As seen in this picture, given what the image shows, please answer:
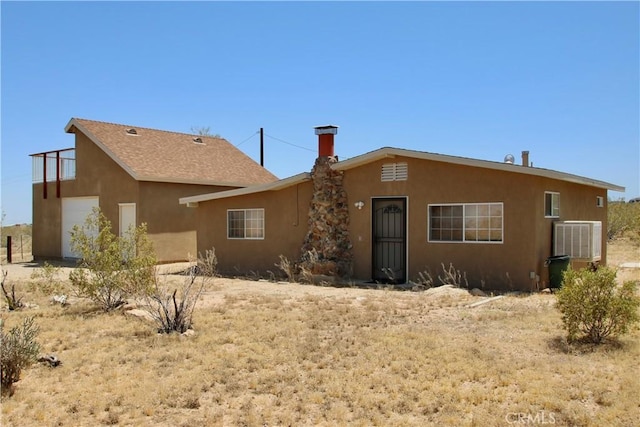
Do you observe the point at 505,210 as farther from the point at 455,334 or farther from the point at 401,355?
the point at 401,355

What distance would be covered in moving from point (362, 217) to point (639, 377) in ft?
32.3

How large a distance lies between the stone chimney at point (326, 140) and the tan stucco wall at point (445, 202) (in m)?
0.92

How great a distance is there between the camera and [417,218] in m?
14.5

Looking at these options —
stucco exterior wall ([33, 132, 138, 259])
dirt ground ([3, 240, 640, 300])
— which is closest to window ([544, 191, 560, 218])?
dirt ground ([3, 240, 640, 300])

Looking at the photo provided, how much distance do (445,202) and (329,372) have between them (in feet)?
26.9

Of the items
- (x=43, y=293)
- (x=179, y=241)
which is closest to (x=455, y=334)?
(x=43, y=293)

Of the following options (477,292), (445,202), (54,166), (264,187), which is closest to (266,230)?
(264,187)

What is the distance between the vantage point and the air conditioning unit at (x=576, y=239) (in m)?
13.5

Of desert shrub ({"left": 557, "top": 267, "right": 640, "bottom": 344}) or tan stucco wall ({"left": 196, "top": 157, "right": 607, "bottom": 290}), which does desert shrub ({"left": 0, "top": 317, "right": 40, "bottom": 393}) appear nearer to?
desert shrub ({"left": 557, "top": 267, "right": 640, "bottom": 344})

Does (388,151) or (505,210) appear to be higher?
(388,151)

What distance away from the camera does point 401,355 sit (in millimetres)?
7254

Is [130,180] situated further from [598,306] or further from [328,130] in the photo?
[598,306]

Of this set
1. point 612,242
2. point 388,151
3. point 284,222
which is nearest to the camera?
point 388,151

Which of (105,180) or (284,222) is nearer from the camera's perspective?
(284,222)
